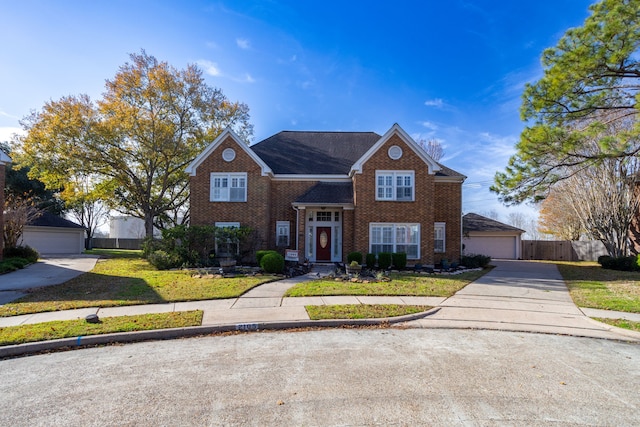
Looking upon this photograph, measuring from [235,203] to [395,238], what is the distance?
29.7 ft

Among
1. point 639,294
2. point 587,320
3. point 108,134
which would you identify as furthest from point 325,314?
point 108,134

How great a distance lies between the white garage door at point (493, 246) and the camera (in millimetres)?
29891

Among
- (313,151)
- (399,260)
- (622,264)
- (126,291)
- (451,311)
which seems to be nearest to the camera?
(451,311)

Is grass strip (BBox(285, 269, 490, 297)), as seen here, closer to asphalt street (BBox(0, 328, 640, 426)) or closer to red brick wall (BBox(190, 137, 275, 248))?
asphalt street (BBox(0, 328, 640, 426))

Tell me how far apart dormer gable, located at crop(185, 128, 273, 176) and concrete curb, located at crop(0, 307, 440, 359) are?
1272 cm

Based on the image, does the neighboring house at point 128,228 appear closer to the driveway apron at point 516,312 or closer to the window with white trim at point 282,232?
the window with white trim at point 282,232

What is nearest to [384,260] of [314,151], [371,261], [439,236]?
[371,261]

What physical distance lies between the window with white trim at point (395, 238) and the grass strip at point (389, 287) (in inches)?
151

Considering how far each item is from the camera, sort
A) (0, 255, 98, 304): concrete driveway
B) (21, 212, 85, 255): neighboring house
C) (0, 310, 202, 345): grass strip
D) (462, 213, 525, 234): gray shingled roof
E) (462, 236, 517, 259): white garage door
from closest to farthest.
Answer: (0, 310, 202, 345): grass strip → (0, 255, 98, 304): concrete driveway → (21, 212, 85, 255): neighboring house → (462, 213, 525, 234): gray shingled roof → (462, 236, 517, 259): white garage door

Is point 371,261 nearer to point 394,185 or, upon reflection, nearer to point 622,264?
point 394,185

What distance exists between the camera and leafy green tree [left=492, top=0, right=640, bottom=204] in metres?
11.1

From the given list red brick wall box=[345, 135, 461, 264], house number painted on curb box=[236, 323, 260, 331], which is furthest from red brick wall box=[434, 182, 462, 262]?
house number painted on curb box=[236, 323, 260, 331]

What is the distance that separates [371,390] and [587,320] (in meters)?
6.83

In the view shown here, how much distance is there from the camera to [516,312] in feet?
28.1
